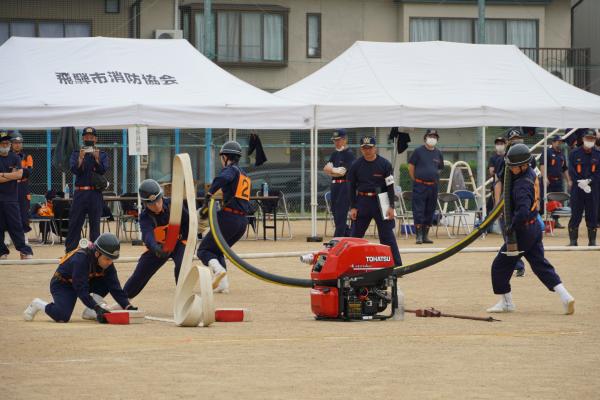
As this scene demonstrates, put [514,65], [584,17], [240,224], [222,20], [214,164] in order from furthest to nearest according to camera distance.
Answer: [584,17] → [222,20] → [214,164] → [514,65] → [240,224]

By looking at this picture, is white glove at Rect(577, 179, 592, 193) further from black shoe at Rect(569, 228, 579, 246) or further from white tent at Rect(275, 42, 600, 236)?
white tent at Rect(275, 42, 600, 236)

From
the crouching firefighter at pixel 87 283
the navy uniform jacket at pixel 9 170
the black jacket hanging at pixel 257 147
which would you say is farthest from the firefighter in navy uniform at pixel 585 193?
the crouching firefighter at pixel 87 283

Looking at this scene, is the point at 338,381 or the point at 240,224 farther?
the point at 240,224

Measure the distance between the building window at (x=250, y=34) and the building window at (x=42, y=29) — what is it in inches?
181

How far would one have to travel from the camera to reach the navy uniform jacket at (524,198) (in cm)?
1339

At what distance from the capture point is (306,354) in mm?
10453

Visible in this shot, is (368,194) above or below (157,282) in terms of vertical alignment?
above

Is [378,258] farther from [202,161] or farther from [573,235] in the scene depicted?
[202,161]

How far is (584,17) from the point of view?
4541 centimetres

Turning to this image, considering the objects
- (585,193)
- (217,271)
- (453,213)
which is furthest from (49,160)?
(217,271)

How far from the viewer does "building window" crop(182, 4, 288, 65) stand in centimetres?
4116

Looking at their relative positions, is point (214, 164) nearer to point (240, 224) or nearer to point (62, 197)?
point (62, 197)

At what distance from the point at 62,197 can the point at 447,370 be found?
1661cm

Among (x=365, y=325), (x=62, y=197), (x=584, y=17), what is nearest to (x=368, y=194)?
(x=365, y=325)
